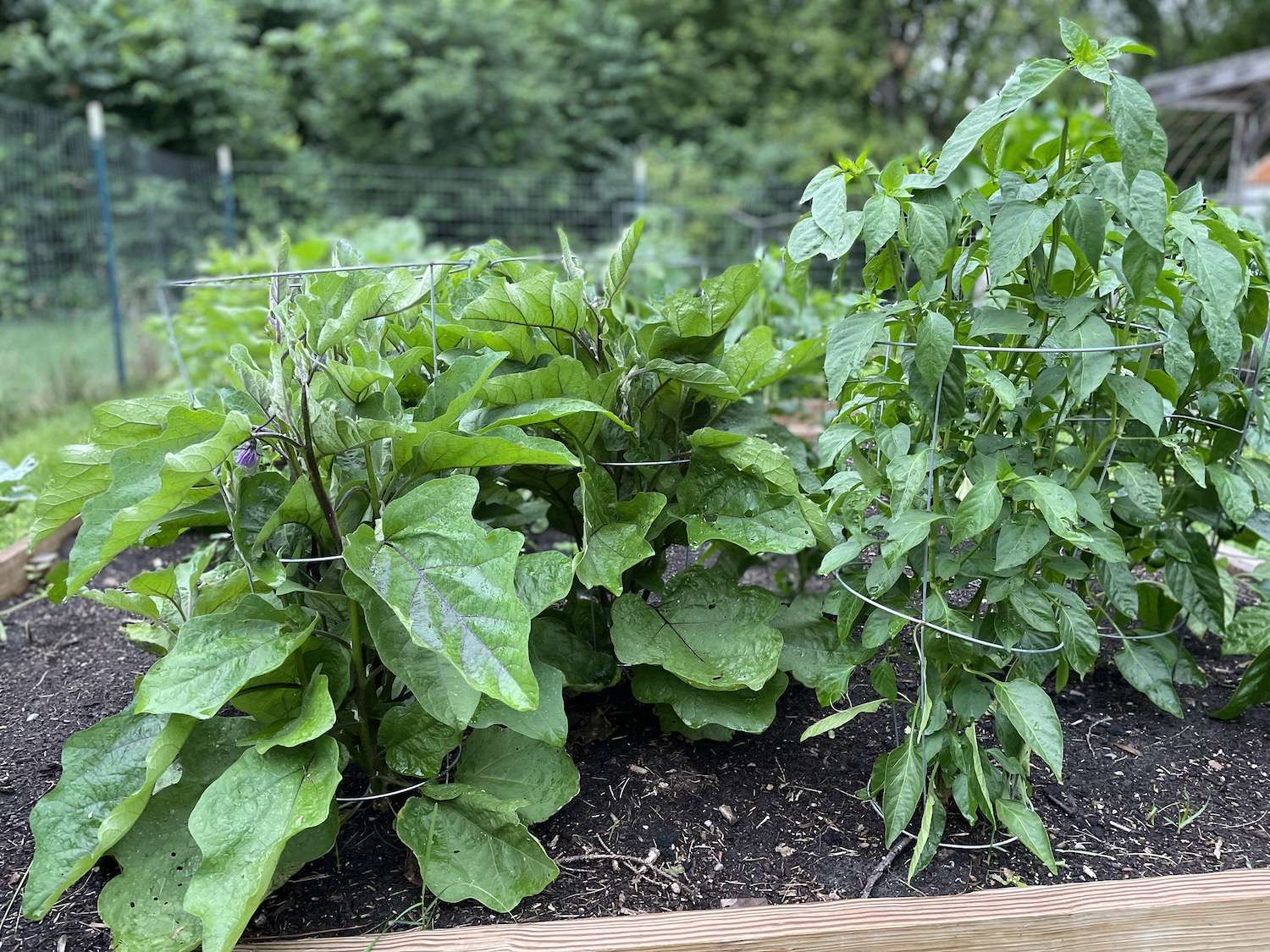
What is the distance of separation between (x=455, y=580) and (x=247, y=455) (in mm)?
537

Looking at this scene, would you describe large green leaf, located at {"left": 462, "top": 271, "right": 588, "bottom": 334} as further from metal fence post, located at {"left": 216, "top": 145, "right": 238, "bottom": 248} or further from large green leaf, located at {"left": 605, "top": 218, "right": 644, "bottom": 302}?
metal fence post, located at {"left": 216, "top": 145, "right": 238, "bottom": 248}

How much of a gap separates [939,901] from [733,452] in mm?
825

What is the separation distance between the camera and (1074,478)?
5.23ft

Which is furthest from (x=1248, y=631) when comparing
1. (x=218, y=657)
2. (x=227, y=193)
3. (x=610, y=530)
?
(x=227, y=193)

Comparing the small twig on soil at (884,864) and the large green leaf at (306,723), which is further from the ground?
the large green leaf at (306,723)

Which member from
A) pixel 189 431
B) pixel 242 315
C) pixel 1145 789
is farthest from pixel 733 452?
pixel 242 315

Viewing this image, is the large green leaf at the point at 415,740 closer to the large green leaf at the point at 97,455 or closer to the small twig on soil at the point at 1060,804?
the large green leaf at the point at 97,455

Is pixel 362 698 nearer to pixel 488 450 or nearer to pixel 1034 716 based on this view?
pixel 488 450

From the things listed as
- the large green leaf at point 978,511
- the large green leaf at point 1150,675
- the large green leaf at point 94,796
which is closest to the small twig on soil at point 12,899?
the large green leaf at point 94,796

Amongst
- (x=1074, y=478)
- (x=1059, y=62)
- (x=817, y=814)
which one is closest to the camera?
(x=1059, y=62)

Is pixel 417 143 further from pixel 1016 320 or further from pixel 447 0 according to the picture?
pixel 1016 320

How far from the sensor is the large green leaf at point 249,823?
1307 millimetres

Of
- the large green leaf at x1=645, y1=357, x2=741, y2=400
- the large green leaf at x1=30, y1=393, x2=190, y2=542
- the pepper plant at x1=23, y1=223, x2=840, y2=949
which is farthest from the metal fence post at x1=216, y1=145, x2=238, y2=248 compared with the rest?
the large green leaf at x1=645, y1=357, x2=741, y2=400

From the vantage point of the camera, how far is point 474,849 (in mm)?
1585
